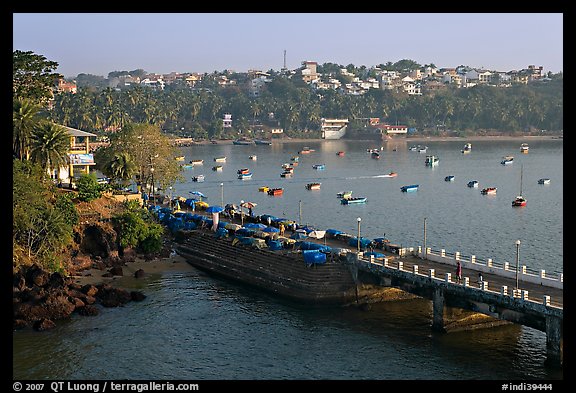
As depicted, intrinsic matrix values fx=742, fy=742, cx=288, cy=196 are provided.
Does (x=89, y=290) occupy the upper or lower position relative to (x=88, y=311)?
upper

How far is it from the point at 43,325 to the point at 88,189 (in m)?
25.8

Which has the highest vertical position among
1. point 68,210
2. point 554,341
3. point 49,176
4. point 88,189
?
point 49,176

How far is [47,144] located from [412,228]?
Answer: 45201mm

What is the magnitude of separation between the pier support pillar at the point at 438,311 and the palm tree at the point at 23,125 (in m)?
44.4

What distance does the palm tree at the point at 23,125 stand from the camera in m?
74.1

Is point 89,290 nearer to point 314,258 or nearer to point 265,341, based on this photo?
point 265,341

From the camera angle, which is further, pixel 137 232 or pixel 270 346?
pixel 137 232

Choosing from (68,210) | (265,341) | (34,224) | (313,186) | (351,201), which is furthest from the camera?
(313,186)

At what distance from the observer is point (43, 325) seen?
174 feet

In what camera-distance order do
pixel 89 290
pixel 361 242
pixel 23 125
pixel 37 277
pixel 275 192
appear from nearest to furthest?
pixel 89 290 < pixel 37 277 < pixel 361 242 < pixel 23 125 < pixel 275 192

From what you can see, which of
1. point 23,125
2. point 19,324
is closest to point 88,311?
point 19,324

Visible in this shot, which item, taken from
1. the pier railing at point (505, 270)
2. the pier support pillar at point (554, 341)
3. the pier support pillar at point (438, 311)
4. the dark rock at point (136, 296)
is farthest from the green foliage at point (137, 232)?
the pier support pillar at point (554, 341)

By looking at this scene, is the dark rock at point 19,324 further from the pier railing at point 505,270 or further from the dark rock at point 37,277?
the pier railing at point 505,270
